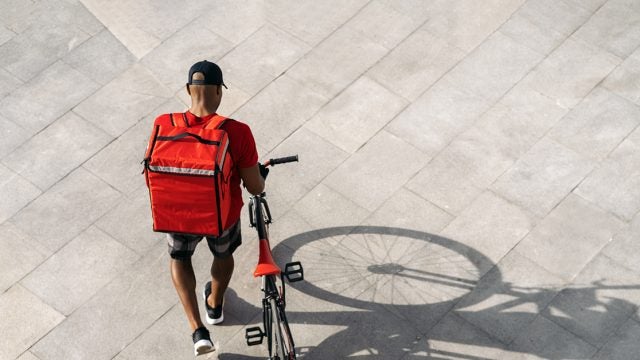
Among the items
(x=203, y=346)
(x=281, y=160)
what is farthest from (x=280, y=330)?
(x=281, y=160)

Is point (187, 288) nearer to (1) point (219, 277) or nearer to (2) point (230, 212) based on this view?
(1) point (219, 277)

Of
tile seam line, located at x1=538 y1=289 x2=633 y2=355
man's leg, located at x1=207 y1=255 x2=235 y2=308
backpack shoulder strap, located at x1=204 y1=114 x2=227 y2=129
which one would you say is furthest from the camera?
tile seam line, located at x1=538 y1=289 x2=633 y2=355

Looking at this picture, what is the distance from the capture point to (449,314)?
7242 mm

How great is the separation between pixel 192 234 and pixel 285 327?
3.19ft

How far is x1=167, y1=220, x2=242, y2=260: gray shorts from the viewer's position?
21.3ft

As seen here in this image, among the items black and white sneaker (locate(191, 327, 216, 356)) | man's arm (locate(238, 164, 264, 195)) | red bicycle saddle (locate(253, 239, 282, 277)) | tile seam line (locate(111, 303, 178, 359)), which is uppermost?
man's arm (locate(238, 164, 264, 195))

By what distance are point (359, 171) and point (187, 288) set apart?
7.70 feet

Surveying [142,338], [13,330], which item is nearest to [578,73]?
[142,338]

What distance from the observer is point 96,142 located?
28.8 ft

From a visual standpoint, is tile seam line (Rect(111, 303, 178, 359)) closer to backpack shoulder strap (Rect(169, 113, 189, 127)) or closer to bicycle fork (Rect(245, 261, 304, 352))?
bicycle fork (Rect(245, 261, 304, 352))

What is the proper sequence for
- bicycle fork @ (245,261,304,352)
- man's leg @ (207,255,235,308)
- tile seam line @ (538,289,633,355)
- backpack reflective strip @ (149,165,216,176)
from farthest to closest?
1. tile seam line @ (538,289,633,355)
2. man's leg @ (207,255,235,308)
3. bicycle fork @ (245,261,304,352)
4. backpack reflective strip @ (149,165,216,176)

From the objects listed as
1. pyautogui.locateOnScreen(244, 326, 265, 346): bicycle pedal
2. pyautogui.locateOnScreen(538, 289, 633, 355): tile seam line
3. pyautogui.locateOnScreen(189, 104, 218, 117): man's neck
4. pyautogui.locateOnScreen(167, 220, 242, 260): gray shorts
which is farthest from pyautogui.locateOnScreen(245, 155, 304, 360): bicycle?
pyautogui.locateOnScreen(538, 289, 633, 355): tile seam line

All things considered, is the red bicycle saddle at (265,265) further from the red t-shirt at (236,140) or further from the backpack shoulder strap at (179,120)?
the backpack shoulder strap at (179,120)

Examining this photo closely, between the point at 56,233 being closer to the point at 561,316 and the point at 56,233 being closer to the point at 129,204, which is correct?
the point at 129,204
